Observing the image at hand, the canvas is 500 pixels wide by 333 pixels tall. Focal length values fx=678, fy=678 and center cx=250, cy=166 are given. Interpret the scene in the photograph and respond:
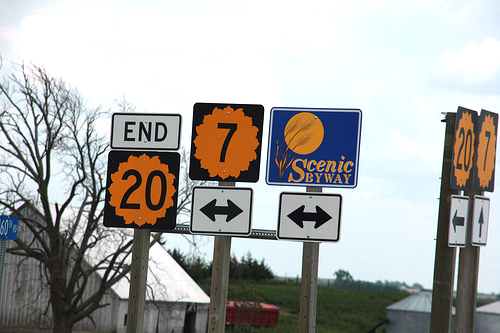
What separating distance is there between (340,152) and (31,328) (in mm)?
35246

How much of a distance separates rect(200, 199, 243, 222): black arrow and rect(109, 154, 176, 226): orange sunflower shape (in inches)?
16.2

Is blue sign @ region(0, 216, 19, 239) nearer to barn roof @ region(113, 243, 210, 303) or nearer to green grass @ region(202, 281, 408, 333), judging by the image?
barn roof @ region(113, 243, 210, 303)

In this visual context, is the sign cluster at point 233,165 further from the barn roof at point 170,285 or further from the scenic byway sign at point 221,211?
the barn roof at point 170,285

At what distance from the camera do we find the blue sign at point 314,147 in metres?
7.19

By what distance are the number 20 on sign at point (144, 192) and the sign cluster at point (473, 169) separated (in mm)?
4206

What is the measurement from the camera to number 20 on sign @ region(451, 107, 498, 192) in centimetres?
975

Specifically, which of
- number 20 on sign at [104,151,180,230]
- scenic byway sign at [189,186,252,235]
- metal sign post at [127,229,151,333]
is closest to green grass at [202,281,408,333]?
metal sign post at [127,229,151,333]

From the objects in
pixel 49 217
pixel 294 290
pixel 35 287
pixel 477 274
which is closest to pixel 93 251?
pixel 35 287

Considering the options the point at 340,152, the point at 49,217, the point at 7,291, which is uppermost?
the point at 340,152

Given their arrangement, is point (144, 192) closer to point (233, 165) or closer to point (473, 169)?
point (233, 165)

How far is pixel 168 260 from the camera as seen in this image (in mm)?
46469

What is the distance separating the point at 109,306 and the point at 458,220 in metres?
32.4

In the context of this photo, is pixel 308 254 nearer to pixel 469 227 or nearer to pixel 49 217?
pixel 469 227

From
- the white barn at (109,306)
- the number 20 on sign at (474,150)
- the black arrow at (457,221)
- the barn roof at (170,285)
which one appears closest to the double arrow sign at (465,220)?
the black arrow at (457,221)
